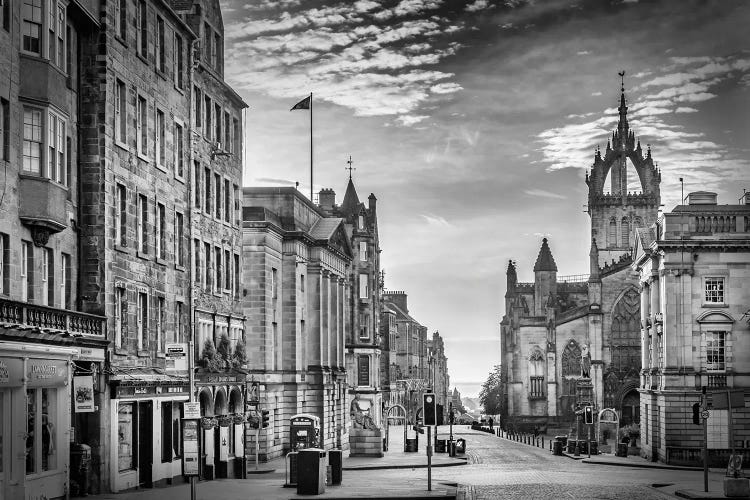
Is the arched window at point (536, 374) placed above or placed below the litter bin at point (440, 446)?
above

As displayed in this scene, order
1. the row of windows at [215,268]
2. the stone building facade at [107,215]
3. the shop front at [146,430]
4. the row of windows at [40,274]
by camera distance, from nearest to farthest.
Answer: the row of windows at [40,274] → the stone building facade at [107,215] → the shop front at [146,430] → the row of windows at [215,268]

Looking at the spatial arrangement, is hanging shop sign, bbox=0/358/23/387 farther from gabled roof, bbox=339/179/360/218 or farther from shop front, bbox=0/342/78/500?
gabled roof, bbox=339/179/360/218

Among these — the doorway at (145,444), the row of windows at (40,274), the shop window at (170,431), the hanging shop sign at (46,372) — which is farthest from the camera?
the shop window at (170,431)

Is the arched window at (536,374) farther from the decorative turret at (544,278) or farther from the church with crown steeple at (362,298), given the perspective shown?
the church with crown steeple at (362,298)

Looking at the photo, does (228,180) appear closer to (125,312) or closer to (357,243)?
(125,312)

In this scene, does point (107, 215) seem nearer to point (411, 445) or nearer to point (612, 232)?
point (411, 445)

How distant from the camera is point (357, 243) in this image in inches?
4838

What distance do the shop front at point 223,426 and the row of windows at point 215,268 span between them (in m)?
3.63

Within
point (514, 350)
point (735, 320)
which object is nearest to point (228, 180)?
point (735, 320)

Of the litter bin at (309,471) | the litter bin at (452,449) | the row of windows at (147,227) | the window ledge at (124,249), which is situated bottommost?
the litter bin at (452,449)

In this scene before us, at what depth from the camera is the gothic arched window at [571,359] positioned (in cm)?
12694

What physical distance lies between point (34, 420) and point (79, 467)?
12.1ft

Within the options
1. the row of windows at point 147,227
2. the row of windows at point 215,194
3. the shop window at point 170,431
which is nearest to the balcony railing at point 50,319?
the row of windows at point 147,227

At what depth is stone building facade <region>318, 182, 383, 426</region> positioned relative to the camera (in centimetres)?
11006
